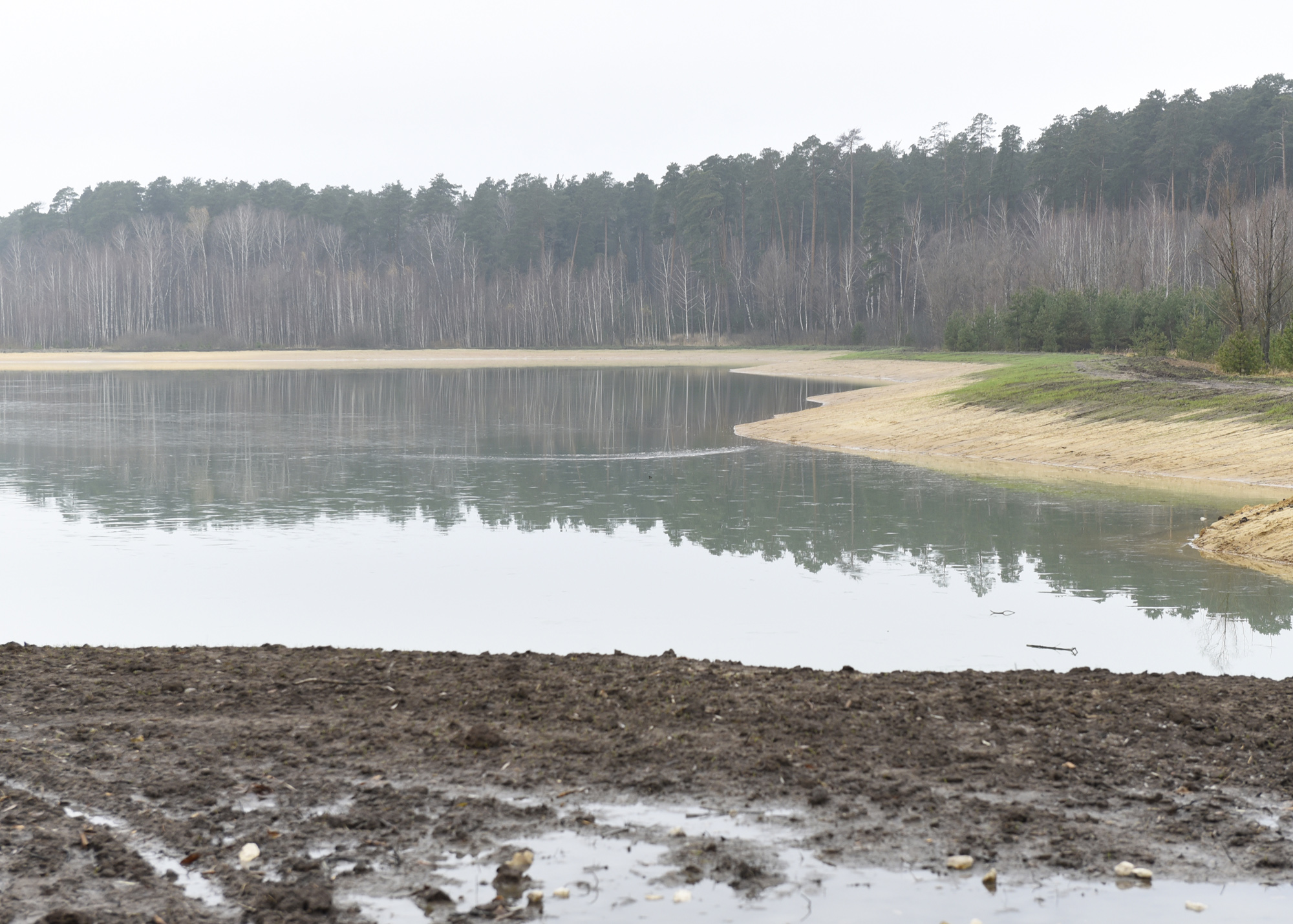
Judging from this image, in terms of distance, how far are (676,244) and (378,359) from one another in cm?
3621

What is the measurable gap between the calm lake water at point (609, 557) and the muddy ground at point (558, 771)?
6.94 feet

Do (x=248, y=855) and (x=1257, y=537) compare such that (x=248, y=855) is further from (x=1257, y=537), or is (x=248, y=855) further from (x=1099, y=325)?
(x=1099, y=325)

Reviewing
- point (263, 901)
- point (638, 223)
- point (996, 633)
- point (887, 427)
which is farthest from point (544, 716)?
point (638, 223)

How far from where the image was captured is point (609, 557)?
14523 mm

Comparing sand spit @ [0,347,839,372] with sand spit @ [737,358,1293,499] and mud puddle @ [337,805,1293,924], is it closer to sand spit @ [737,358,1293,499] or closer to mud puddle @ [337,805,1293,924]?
sand spit @ [737,358,1293,499]

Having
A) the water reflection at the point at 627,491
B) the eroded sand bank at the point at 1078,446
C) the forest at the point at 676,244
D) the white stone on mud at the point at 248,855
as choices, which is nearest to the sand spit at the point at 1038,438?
the eroded sand bank at the point at 1078,446

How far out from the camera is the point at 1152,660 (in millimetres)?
9367

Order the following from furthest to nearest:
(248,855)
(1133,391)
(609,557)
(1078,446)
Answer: (1133,391), (1078,446), (609,557), (248,855)

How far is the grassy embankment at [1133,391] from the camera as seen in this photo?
75.7ft

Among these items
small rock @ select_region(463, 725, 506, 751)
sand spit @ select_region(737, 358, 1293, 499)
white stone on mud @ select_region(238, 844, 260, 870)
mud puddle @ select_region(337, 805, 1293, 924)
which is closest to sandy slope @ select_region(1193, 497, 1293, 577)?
sand spit @ select_region(737, 358, 1293, 499)

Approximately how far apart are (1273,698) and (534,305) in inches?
3838

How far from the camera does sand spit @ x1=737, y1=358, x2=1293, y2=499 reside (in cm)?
2028

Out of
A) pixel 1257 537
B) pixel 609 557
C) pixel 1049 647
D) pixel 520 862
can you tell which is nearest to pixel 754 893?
pixel 520 862

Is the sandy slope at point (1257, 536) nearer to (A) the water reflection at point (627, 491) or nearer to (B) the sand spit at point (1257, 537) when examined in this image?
(B) the sand spit at point (1257, 537)
